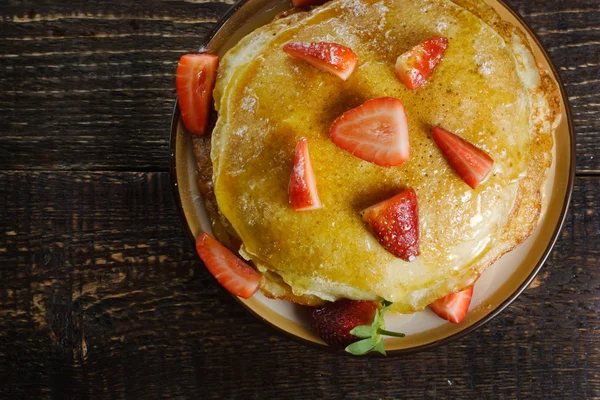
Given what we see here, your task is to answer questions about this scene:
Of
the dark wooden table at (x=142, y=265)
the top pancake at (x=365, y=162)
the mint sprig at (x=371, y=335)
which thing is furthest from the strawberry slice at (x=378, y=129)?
the dark wooden table at (x=142, y=265)

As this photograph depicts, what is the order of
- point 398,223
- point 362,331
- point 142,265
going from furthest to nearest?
point 142,265, point 362,331, point 398,223

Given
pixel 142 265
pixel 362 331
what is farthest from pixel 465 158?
pixel 142 265

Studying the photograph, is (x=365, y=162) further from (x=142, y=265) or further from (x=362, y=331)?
(x=142, y=265)

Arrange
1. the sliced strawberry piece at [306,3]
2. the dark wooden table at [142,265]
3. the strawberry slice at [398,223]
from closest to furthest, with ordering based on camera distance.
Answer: the strawberry slice at [398,223] → the sliced strawberry piece at [306,3] → the dark wooden table at [142,265]

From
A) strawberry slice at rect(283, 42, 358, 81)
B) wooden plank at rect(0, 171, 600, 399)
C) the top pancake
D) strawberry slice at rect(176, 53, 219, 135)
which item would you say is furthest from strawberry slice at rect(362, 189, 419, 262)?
wooden plank at rect(0, 171, 600, 399)

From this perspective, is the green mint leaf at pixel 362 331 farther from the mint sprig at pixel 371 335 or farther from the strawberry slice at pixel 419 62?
the strawberry slice at pixel 419 62
